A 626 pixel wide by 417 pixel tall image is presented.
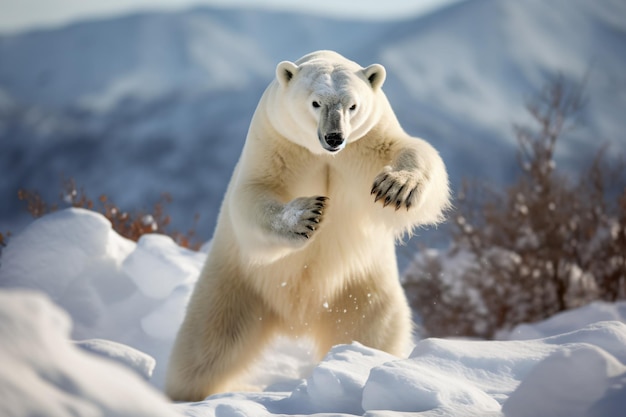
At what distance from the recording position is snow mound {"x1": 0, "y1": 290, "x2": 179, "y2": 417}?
88cm

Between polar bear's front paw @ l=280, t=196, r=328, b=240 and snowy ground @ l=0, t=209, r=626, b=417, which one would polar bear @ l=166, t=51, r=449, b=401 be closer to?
polar bear's front paw @ l=280, t=196, r=328, b=240

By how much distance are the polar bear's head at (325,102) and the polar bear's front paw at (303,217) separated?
0.72 feet

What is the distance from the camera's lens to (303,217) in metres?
2.51

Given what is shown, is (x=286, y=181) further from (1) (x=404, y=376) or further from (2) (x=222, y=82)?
(2) (x=222, y=82)

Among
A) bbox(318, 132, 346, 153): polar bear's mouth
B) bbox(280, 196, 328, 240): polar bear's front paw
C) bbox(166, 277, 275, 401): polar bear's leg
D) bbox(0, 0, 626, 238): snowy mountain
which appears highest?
bbox(0, 0, 626, 238): snowy mountain

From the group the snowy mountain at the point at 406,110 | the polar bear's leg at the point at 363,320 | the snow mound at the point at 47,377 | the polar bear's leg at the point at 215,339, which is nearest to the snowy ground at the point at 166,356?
the snow mound at the point at 47,377

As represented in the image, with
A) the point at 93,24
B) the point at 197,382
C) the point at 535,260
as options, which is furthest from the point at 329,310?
the point at 93,24

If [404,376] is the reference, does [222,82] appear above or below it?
above

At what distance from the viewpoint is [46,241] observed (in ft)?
13.1

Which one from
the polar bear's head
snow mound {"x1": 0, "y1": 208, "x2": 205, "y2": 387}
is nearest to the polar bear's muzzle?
the polar bear's head

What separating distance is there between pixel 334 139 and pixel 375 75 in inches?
21.3

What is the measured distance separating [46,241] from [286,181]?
188 cm

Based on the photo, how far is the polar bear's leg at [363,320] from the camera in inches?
124

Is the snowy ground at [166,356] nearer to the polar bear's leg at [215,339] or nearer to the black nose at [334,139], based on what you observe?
the polar bear's leg at [215,339]
